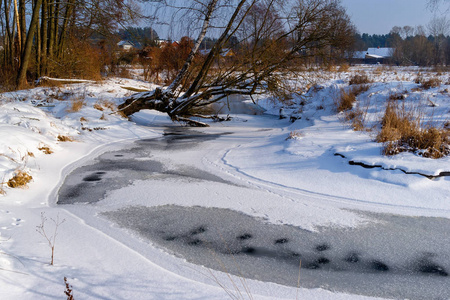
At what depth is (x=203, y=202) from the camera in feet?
13.6

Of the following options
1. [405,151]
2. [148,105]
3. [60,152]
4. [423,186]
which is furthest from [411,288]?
[148,105]

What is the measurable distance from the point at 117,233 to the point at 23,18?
12684mm

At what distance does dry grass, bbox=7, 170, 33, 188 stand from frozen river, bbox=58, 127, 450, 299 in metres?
0.44

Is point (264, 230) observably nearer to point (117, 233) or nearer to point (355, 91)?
point (117, 233)

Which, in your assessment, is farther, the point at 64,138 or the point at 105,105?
the point at 105,105

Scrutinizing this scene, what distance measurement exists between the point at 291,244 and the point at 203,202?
1335 mm

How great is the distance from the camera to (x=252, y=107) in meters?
16.3

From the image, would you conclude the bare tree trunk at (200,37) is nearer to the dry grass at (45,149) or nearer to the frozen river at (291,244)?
the dry grass at (45,149)

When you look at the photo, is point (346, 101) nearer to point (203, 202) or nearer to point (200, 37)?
point (200, 37)

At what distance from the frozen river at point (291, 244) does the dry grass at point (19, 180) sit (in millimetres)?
442

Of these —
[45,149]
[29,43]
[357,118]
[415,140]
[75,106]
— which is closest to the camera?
[415,140]

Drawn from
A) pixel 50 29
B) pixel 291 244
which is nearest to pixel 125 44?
pixel 50 29

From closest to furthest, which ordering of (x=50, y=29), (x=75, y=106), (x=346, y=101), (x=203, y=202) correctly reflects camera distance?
(x=203, y=202) → (x=75, y=106) → (x=346, y=101) → (x=50, y=29)

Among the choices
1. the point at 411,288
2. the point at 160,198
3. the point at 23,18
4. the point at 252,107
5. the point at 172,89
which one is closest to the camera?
the point at 411,288
